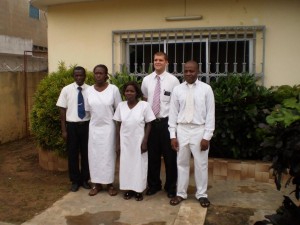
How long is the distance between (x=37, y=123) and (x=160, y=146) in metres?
2.29

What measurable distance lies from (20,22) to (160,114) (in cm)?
951

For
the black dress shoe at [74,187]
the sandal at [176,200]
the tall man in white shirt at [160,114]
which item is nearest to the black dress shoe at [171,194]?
the tall man in white shirt at [160,114]

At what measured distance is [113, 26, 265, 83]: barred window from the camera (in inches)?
232

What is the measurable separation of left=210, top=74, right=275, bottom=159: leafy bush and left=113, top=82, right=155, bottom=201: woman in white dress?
4.24 ft

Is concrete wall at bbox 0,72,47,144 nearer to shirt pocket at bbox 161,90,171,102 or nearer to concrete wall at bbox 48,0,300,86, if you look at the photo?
concrete wall at bbox 48,0,300,86

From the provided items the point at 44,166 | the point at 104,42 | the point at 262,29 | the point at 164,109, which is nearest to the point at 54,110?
the point at 44,166

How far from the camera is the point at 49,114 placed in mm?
5832

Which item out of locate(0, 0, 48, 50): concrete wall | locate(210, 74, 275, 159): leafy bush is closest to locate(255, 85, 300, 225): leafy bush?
locate(210, 74, 275, 159): leafy bush

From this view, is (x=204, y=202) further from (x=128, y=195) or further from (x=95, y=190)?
(x=95, y=190)

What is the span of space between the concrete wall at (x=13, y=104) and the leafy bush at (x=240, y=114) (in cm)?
475

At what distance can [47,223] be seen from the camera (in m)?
4.04

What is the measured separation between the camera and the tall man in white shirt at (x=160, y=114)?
4.67 meters

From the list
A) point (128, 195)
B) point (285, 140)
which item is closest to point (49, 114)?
point (128, 195)

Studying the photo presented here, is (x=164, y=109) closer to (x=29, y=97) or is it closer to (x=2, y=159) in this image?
(x=2, y=159)
